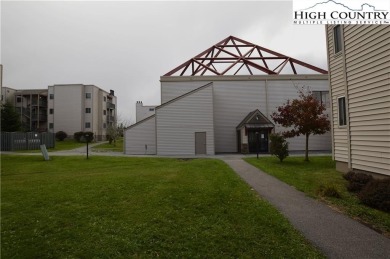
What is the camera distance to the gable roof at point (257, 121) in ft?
92.5

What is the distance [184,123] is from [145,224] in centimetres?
2231

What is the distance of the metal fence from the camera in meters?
32.4

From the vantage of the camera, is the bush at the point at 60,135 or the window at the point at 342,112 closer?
the window at the point at 342,112

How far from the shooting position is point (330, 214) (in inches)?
259

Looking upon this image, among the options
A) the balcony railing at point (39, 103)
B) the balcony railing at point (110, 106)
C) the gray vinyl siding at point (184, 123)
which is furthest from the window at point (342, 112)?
the balcony railing at point (39, 103)

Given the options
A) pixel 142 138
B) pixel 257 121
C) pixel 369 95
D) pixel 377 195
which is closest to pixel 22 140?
pixel 142 138

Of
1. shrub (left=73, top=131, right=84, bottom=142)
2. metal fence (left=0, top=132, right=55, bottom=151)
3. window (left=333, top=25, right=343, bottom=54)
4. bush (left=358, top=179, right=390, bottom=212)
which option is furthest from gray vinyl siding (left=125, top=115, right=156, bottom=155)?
shrub (left=73, top=131, right=84, bottom=142)

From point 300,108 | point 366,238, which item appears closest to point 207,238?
point 366,238

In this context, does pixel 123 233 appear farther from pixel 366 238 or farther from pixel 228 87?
pixel 228 87

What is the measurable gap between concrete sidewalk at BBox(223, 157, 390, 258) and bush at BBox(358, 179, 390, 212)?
133 centimetres

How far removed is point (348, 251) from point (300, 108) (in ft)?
48.5

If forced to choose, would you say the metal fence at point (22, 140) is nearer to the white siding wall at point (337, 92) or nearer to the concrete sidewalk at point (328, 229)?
the concrete sidewalk at point (328, 229)

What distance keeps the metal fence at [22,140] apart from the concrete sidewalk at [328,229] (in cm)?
3441

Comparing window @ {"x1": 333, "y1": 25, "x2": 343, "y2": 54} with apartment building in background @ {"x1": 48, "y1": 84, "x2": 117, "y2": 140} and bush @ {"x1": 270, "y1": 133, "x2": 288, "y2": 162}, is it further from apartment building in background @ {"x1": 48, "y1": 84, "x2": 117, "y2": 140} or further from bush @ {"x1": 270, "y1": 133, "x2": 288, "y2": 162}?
apartment building in background @ {"x1": 48, "y1": 84, "x2": 117, "y2": 140}
